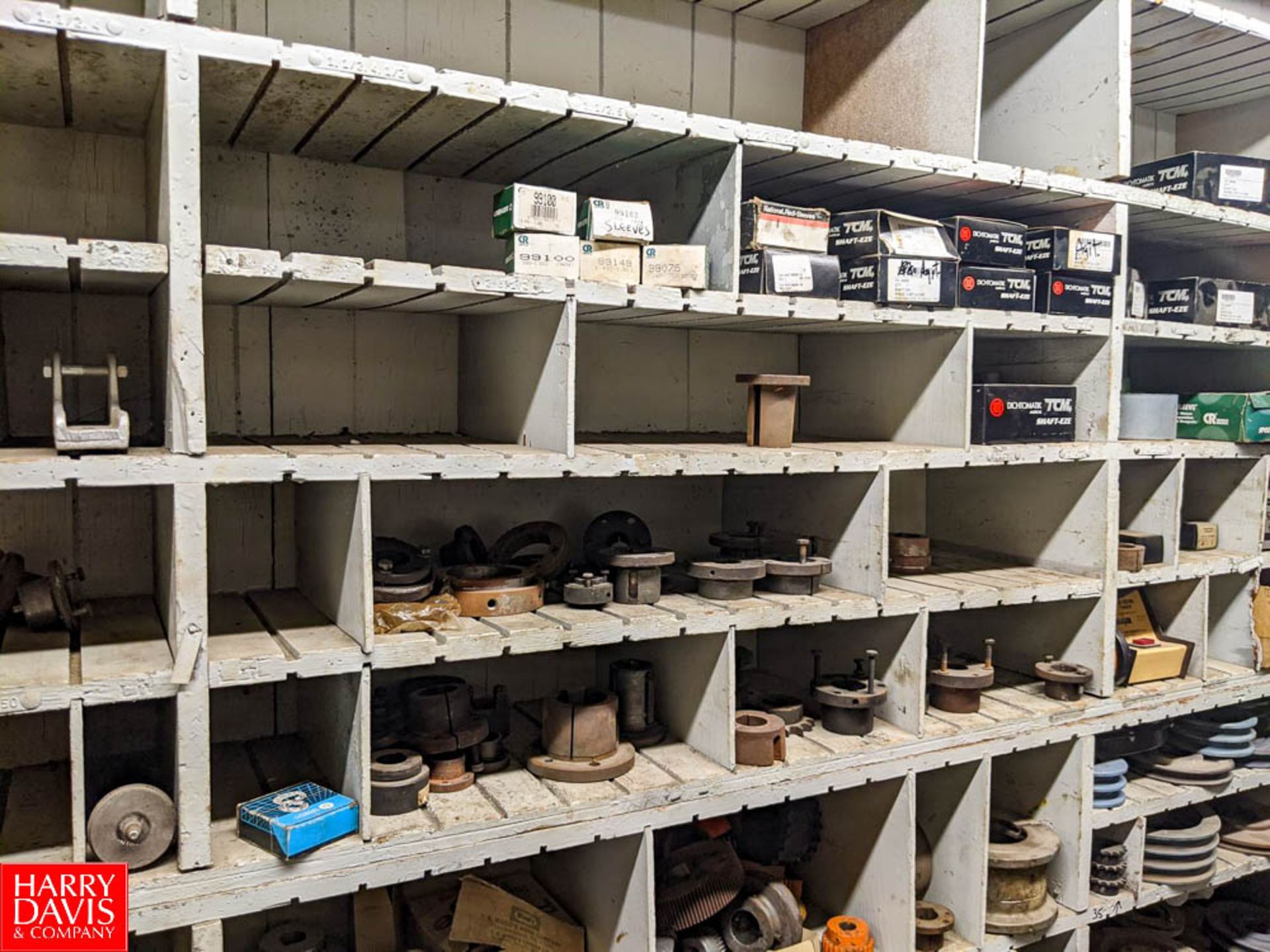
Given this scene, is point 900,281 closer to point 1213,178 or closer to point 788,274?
point 788,274

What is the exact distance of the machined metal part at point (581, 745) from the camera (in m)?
1.96

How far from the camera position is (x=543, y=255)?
184 centimetres

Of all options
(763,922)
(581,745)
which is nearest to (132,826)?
(581,745)

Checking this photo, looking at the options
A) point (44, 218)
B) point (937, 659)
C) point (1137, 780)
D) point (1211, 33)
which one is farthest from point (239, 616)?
point (1211, 33)

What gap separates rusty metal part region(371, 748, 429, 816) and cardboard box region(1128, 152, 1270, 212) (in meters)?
2.44

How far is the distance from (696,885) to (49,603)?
141 centimetres

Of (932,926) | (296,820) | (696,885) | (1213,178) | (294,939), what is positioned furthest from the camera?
(1213,178)

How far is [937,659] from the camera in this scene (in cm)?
268

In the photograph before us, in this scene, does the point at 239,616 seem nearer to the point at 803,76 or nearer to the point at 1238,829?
the point at 803,76

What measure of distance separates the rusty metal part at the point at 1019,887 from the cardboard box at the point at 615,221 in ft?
5.68

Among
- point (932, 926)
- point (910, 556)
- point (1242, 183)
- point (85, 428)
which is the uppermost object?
point (1242, 183)

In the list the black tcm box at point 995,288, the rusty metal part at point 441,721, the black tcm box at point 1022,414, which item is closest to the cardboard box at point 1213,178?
the black tcm box at point 995,288

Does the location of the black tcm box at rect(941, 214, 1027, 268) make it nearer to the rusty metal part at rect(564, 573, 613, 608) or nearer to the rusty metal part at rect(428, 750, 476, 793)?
the rusty metal part at rect(564, 573, 613, 608)

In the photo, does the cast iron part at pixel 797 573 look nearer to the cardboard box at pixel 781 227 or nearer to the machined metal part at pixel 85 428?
the cardboard box at pixel 781 227
